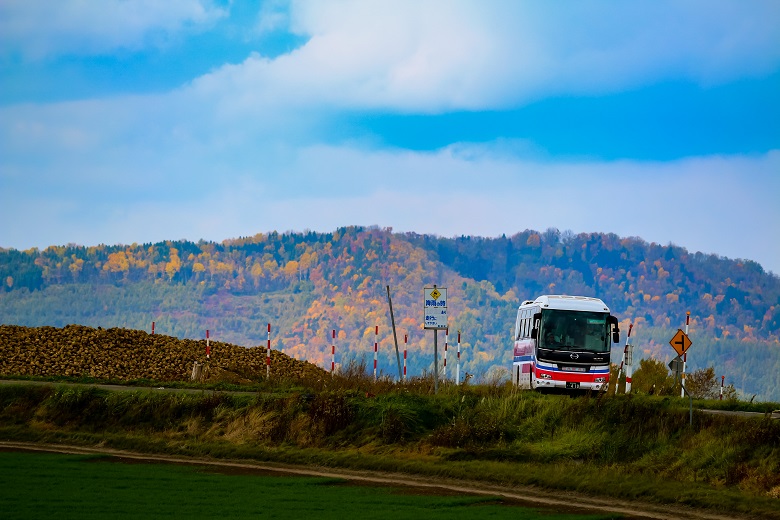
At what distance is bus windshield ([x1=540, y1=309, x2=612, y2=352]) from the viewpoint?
36031mm

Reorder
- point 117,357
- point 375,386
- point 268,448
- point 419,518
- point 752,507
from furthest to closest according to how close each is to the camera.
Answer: point 117,357 → point 375,386 → point 268,448 → point 752,507 → point 419,518

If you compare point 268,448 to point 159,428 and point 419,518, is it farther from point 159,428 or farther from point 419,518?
point 419,518

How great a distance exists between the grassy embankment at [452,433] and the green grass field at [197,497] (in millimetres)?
2913

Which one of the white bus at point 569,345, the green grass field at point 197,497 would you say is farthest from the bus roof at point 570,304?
the green grass field at point 197,497

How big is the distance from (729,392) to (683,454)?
65.9ft

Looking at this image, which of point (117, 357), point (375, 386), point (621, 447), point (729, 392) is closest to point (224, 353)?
point (117, 357)

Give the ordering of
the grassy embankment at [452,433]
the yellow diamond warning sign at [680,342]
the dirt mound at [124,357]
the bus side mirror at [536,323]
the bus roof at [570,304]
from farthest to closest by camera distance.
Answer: the dirt mound at [124,357]
the bus roof at [570,304]
the bus side mirror at [536,323]
the yellow diamond warning sign at [680,342]
the grassy embankment at [452,433]

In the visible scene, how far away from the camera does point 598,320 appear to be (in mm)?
36406

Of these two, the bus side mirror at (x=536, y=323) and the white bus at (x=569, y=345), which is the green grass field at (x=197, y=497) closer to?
the white bus at (x=569, y=345)

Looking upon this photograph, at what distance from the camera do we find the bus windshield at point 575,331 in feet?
118

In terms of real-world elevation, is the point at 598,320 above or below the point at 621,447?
above

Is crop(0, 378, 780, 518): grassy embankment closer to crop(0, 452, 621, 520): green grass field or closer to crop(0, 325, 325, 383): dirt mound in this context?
crop(0, 452, 621, 520): green grass field

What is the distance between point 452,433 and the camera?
28.3m

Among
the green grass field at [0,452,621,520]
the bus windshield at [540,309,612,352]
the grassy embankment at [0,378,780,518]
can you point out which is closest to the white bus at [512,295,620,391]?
the bus windshield at [540,309,612,352]
